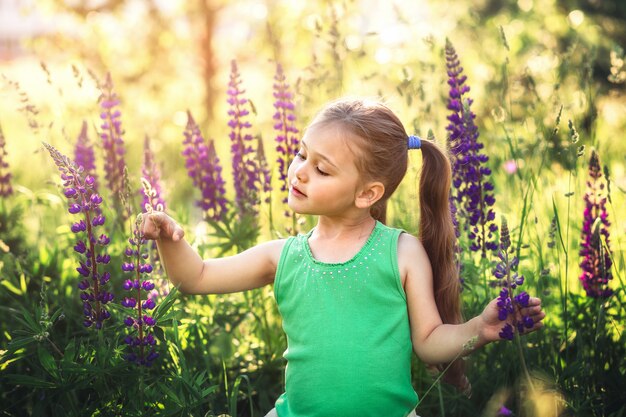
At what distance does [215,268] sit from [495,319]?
0.92 m

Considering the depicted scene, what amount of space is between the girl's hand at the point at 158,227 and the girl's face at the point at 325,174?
1.23 feet

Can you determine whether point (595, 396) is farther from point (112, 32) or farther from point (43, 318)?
point (112, 32)

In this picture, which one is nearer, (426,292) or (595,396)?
(426,292)

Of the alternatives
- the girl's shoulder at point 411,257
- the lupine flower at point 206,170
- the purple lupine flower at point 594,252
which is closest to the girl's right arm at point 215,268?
the girl's shoulder at point 411,257

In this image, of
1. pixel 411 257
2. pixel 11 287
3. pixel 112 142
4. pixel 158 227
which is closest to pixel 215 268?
pixel 158 227

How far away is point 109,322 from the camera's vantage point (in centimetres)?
294

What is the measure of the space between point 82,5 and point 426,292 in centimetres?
583

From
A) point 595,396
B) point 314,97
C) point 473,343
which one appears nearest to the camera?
point 473,343

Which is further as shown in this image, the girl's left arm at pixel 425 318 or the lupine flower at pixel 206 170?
the lupine flower at pixel 206 170

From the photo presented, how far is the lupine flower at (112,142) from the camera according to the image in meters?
3.33

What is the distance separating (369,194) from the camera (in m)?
2.36

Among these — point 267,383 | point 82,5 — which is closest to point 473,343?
point 267,383

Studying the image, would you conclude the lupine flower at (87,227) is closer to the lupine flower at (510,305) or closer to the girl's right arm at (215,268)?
the girl's right arm at (215,268)

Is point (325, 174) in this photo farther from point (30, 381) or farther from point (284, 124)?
point (30, 381)
